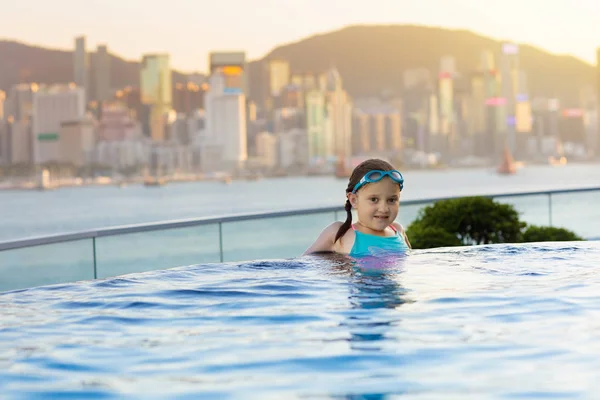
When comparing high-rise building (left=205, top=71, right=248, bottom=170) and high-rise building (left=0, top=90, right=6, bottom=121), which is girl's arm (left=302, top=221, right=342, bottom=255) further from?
high-rise building (left=0, top=90, right=6, bottom=121)

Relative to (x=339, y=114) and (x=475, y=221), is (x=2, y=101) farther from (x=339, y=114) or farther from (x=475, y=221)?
(x=475, y=221)

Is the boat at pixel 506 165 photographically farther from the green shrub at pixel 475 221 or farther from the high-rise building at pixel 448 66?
the green shrub at pixel 475 221

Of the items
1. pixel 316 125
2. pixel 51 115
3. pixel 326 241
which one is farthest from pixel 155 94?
pixel 326 241

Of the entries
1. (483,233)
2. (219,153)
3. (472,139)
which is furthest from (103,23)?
(483,233)

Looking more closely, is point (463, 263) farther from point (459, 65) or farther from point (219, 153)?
point (459, 65)

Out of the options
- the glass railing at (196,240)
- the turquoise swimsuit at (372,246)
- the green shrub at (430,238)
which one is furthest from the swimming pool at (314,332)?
the green shrub at (430,238)

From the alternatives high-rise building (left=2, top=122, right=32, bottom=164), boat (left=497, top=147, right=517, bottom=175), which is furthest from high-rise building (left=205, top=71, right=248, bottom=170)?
boat (left=497, top=147, right=517, bottom=175)

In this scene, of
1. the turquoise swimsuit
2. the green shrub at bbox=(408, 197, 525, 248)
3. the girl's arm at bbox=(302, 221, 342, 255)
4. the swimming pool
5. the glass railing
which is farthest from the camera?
the green shrub at bbox=(408, 197, 525, 248)
